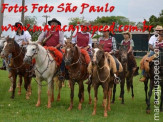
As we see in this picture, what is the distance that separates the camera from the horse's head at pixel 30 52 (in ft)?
33.1

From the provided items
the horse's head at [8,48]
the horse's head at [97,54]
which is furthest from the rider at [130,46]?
the horse's head at [8,48]

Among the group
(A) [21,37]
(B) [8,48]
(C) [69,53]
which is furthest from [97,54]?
(A) [21,37]

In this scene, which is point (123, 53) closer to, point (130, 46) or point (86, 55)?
point (130, 46)

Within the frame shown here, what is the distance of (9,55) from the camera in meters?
12.2

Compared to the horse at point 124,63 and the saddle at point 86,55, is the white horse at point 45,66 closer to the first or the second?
the saddle at point 86,55

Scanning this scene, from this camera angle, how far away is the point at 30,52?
33.4 ft

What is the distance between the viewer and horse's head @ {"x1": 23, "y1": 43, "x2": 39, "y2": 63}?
397 inches

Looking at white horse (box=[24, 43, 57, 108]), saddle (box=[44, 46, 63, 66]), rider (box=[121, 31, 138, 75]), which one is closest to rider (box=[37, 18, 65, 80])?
saddle (box=[44, 46, 63, 66])

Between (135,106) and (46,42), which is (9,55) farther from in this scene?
(135,106)

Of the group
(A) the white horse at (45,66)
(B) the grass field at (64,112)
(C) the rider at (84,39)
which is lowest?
(B) the grass field at (64,112)

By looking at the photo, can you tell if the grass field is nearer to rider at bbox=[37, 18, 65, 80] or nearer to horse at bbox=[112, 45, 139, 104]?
horse at bbox=[112, 45, 139, 104]

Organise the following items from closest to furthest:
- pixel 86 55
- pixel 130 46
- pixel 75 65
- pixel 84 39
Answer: pixel 75 65
pixel 86 55
pixel 84 39
pixel 130 46

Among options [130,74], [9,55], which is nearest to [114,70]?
[130,74]

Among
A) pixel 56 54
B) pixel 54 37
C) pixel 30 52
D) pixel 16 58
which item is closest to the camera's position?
pixel 30 52
